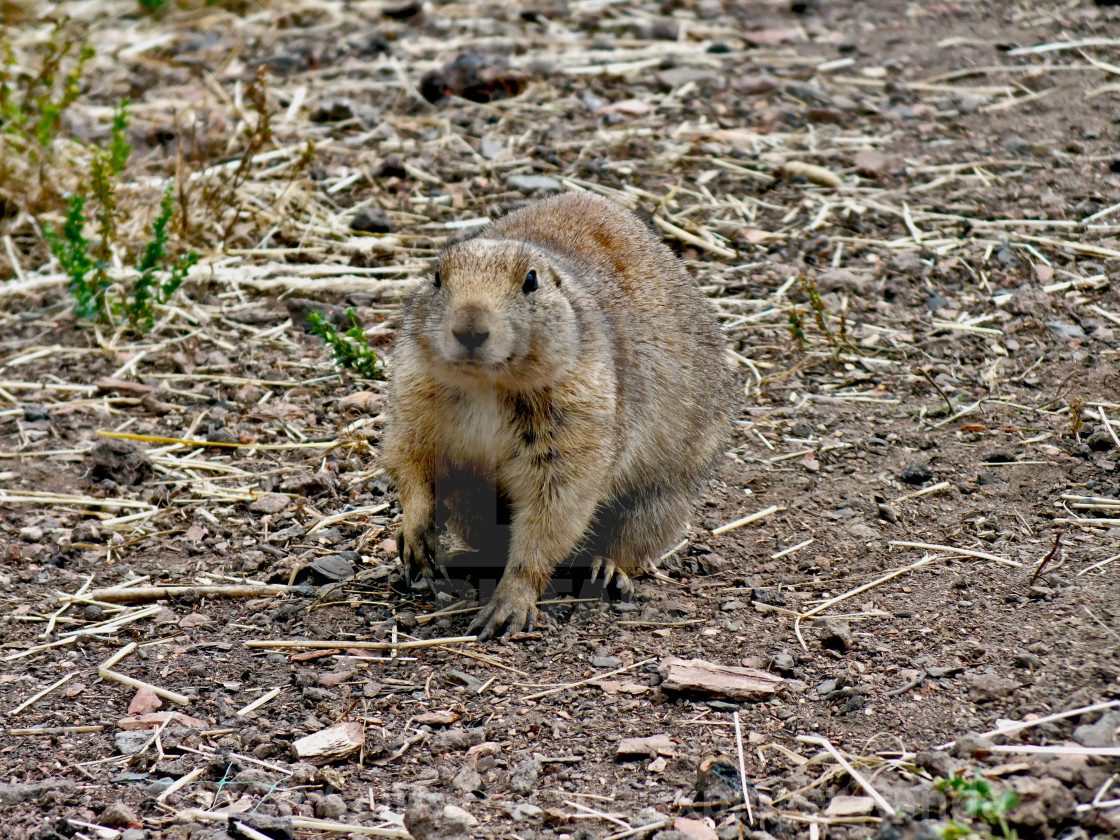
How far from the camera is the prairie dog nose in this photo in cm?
414

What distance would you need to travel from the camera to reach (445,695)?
4176 mm

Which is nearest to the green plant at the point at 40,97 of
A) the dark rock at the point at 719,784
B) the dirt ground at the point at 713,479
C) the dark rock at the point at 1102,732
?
the dirt ground at the point at 713,479

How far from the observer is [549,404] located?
4574 millimetres

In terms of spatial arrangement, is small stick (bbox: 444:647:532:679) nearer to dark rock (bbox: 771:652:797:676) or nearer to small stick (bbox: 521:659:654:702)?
→ small stick (bbox: 521:659:654:702)

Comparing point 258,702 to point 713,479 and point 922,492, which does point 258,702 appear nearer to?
point 713,479

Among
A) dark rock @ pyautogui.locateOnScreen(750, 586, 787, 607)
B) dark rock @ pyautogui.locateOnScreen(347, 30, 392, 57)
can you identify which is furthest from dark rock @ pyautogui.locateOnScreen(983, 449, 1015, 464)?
dark rock @ pyautogui.locateOnScreen(347, 30, 392, 57)

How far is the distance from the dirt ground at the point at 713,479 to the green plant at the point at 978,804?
17 millimetres

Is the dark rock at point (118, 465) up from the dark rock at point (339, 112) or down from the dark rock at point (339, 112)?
down

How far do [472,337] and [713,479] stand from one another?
6.80 feet

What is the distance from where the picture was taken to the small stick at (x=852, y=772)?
324 cm

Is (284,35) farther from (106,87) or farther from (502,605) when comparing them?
(502,605)

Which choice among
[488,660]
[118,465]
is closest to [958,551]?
[488,660]

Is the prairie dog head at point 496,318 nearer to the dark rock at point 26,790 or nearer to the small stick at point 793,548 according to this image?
the small stick at point 793,548

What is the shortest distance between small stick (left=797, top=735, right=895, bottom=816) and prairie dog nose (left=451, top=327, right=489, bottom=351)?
1.63 metres
